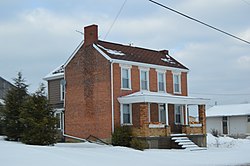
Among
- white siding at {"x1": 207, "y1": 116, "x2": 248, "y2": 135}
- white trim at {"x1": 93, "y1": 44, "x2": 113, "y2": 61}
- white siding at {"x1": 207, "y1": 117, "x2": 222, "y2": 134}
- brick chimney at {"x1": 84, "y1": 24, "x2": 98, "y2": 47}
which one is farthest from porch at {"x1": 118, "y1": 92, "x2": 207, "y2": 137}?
white siding at {"x1": 207, "y1": 117, "x2": 222, "y2": 134}

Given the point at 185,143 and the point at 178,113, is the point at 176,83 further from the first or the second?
the point at 185,143

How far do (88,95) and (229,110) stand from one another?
30942 mm

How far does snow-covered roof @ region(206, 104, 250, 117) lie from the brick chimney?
28.2 metres

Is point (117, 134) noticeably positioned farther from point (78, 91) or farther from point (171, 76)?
point (171, 76)

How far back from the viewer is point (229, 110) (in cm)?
5984

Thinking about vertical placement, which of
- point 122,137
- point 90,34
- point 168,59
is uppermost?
point 90,34

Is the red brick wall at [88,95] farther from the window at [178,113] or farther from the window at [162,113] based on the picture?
the window at [178,113]

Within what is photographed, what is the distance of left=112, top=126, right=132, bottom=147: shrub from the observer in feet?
101

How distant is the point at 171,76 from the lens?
3725 centimetres

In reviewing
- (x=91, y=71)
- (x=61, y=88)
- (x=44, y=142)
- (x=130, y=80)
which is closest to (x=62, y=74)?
(x=61, y=88)

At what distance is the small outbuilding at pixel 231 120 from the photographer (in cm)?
5575

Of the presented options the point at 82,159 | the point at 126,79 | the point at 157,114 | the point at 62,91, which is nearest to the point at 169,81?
the point at 157,114

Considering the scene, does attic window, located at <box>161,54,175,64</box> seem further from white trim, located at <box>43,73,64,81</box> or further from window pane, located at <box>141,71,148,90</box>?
white trim, located at <box>43,73,64,81</box>

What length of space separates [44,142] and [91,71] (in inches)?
352
